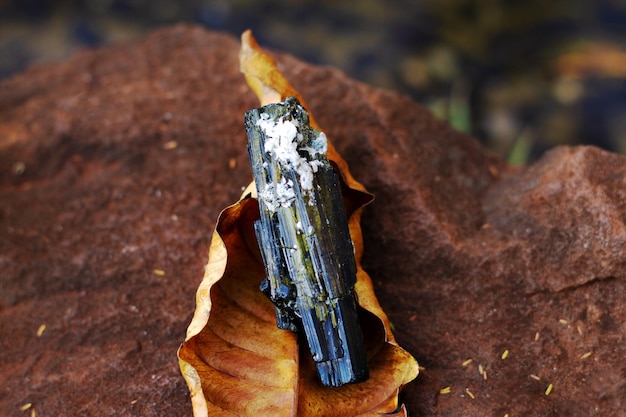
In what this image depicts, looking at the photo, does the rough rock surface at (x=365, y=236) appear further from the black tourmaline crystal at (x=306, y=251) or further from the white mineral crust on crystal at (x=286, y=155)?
the white mineral crust on crystal at (x=286, y=155)

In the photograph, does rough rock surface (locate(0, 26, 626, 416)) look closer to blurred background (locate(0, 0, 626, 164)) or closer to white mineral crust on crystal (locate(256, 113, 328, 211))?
white mineral crust on crystal (locate(256, 113, 328, 211))

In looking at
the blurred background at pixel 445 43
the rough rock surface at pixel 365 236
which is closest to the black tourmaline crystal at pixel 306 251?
the rough rock surface at pixel 365 236

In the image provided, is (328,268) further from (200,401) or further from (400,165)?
(400,165)

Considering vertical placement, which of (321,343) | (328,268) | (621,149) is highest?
(328,268)

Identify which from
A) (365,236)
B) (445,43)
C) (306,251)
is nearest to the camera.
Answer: (306,251)

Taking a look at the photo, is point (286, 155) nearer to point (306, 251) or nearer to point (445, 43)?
point (306, 251)

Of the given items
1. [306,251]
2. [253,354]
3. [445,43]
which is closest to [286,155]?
[306,251]

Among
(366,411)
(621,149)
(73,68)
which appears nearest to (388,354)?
(366,411)
